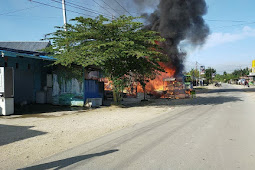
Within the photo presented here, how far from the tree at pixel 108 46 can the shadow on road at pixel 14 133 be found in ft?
15.5

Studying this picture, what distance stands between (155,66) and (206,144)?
883 centimetres

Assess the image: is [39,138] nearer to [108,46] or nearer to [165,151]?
[165,151]

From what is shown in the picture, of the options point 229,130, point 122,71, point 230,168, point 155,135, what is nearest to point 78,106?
point 122,71

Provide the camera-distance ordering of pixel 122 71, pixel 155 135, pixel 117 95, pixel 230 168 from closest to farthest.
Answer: pixel 230 168 → pixel 155 135 → pixel 122 71 → pixel 117 95

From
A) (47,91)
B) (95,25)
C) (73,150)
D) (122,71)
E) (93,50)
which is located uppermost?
(95,25)

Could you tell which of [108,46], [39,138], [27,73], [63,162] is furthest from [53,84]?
[63,162]

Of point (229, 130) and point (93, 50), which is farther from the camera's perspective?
point (93, 50)

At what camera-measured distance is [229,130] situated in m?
6.78

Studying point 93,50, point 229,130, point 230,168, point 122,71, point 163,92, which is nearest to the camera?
point 230,168

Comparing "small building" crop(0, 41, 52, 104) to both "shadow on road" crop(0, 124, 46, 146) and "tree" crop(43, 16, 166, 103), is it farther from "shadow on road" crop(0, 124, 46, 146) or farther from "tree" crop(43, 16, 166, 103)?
"shadow on road" crop(0, 124, 46, 146)

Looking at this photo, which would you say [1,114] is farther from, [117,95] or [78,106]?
[117,95]

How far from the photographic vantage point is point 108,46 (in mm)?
12281

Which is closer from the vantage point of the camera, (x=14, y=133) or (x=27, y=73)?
(x=14, y=133)

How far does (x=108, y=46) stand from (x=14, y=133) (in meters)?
7.02
